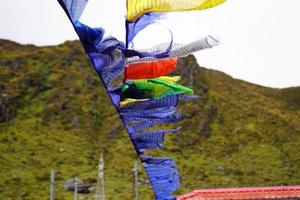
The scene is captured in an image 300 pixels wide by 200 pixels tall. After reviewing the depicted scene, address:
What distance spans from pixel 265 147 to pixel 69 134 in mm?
19543

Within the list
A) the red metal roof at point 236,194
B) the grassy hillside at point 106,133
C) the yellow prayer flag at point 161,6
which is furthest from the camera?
the grassy hillside at point 106,133

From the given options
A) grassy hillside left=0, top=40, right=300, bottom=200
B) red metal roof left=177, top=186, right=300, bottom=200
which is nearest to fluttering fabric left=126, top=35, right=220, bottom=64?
red metal roof left=177, top=186, right=300, bottom=200

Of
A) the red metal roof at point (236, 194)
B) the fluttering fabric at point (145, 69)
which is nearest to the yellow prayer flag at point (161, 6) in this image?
the fluttering fabric at point (145, 69)

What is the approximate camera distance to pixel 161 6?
9750mm

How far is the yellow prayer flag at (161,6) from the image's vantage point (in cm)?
924

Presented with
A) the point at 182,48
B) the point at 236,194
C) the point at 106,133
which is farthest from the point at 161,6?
the point at 106,133

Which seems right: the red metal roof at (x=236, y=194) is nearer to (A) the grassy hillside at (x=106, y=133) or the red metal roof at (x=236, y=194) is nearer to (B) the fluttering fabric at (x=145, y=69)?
(B) the fluttering fabric at (x=145, y=69)

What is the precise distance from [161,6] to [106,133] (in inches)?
2252

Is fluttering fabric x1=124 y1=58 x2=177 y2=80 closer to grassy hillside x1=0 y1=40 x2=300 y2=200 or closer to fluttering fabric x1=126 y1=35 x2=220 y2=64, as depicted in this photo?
fluttering fabric x1=126 y1=35 x2=220 y2=64

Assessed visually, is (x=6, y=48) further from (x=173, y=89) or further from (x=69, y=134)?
(x=173, y=89)

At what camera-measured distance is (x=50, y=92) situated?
238 ft

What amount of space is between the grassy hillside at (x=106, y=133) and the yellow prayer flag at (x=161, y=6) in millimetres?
39054

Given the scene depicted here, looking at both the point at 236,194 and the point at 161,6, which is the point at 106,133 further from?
the point at 161,6

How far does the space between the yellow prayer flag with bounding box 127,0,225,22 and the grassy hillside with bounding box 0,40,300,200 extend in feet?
128
